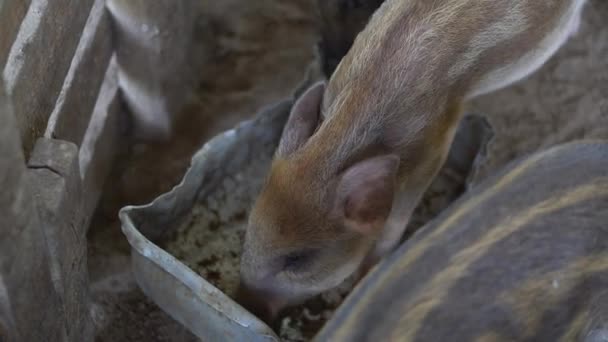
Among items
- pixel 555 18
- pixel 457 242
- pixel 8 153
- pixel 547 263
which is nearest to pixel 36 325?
pixel 8 153

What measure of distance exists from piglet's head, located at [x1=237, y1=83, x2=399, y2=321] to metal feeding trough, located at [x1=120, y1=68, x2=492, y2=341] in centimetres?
15

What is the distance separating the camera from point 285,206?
216cm

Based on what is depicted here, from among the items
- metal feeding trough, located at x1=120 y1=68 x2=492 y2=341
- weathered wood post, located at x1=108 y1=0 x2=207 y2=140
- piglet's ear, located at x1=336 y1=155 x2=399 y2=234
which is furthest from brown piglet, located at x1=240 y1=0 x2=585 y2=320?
weathered wood post, located at x1=108 y1=0 x2=207 y2=140

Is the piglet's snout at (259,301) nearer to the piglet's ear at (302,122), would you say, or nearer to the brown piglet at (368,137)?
the brown piglet at (368,137)

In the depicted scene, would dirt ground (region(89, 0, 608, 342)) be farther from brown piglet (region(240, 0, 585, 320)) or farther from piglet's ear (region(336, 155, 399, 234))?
piglet's ear (region(336, 155, 399, 234))

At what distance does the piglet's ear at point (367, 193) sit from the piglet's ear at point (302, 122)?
15 centimetres

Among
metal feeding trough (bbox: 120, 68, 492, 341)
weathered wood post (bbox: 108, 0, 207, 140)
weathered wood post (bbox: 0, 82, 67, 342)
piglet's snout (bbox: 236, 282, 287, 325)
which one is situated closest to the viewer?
weathered wood post (bbox: 0, 82, 67, 342)

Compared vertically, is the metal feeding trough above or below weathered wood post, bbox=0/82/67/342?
below

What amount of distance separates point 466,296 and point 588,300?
23 centimetres

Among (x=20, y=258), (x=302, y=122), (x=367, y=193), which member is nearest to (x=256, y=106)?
(x=302, y=122)

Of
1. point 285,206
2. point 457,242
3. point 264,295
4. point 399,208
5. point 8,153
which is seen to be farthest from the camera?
point 399,208

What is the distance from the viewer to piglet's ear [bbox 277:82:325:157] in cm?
225

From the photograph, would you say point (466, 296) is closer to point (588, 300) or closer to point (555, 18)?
point (588, 300)

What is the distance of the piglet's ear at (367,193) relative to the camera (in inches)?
85.2
